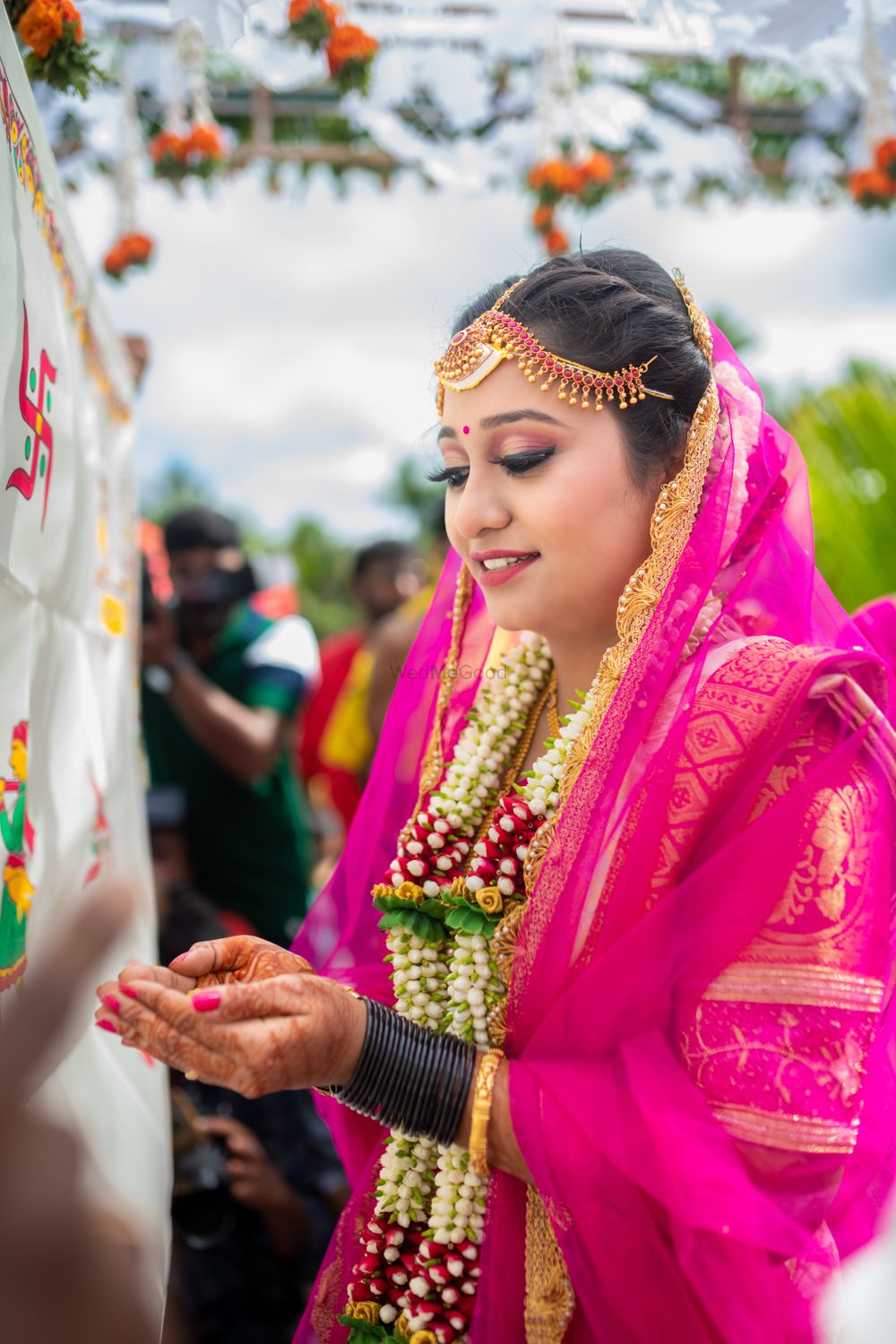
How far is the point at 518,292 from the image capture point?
1.71 m

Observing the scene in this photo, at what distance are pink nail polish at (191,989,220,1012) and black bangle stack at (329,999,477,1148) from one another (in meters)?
0.21

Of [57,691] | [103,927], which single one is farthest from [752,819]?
[57,691]

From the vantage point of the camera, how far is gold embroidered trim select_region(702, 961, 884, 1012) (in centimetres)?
127

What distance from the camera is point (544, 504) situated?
1560mm

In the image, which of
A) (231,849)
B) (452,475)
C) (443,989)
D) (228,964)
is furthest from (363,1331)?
(231,849)

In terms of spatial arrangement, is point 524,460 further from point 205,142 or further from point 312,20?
point 205,142

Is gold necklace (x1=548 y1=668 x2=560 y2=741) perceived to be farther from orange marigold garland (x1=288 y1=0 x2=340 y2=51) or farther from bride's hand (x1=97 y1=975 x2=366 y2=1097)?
orange marigold garland (x1=288 y1=0 x2=340 y2=51)

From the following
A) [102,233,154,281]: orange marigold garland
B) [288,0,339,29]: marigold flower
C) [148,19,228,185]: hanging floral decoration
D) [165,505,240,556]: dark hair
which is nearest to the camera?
[288,0,339,29]: marigold flower

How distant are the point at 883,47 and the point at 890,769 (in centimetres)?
199

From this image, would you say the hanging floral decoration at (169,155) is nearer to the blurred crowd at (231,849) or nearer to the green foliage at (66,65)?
the blurred crowd at (231,849)

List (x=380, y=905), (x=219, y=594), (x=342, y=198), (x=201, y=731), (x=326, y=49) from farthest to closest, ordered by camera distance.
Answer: (x=342, y=198) → (x=219, y=594) → (x=201, y=731) → (x=326, y=49) → (x=380, y=905)

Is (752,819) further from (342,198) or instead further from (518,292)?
(342,198)

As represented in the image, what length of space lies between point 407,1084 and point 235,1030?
26 centimetres

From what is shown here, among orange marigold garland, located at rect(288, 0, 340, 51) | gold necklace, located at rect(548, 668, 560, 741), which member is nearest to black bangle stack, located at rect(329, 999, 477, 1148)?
gold necklace, located at rect(548, 668, 560, 741)
